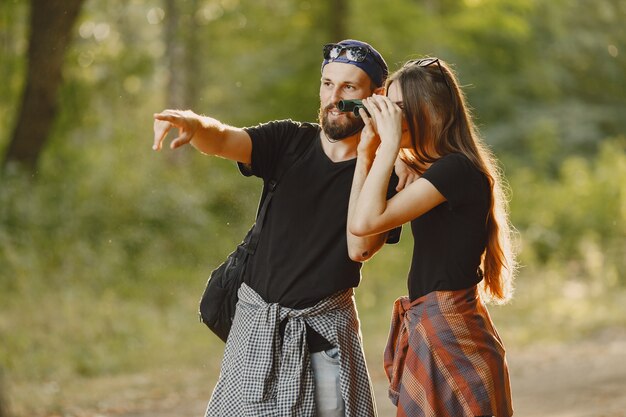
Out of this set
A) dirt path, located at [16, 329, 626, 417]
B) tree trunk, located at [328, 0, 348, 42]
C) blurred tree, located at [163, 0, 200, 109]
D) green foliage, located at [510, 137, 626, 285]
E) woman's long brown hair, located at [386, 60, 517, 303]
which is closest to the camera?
woman's long brown hair, located at [386, 60, 517, 303]

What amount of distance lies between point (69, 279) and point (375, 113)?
890 cm

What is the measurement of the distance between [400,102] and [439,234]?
442 mm

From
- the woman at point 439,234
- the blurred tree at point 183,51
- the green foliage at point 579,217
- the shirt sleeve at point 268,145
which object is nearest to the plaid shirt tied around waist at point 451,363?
the woman at point 439,234

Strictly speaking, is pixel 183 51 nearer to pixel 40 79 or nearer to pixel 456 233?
pixel 40 79

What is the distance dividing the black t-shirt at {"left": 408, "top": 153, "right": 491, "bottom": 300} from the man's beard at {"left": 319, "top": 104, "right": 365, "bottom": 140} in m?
0.41

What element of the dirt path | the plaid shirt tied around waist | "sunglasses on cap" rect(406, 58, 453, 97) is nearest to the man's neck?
A: "sunglasses on cap" rect(406, 58, 453, 97)

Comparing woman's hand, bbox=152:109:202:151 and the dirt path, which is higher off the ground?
the dirt path

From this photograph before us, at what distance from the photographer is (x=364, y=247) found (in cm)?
326

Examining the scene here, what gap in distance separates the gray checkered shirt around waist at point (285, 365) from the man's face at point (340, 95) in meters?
0.57

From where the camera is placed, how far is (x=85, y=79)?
47.8ft

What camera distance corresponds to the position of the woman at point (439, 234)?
3074mm

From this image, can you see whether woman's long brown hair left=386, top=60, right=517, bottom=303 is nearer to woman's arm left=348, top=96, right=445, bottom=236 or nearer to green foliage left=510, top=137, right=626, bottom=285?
woman's arm left=348, top=96, right=445, bottom=236

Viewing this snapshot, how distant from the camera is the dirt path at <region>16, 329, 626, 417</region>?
300 inches

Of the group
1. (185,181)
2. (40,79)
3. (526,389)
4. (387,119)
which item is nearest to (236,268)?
(387,119)
